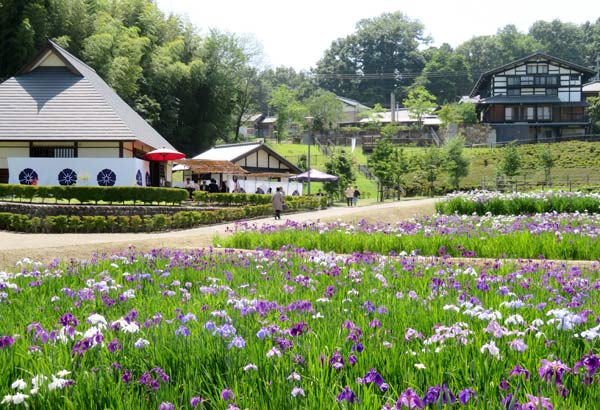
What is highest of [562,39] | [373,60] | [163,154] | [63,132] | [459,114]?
[562,39]

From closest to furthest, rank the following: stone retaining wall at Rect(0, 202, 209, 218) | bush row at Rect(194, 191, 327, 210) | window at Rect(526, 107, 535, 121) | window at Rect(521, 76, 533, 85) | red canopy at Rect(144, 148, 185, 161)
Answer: stone retaining wall at Rect(0, 202, 209, 218)
bush row at Rect(194, 191, 327, 210)
red canopy at Rect(144, 148, 185, 161)
window at Rect(521, 76, 533, 85)
window at Rect(526, 107, 535, 121)

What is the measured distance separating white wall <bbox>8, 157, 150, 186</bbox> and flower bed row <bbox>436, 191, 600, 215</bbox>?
15.8 m

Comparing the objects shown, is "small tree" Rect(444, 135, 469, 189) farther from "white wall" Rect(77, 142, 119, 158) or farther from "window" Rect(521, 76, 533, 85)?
"white wall" Rect(77, 142, 119, 158)

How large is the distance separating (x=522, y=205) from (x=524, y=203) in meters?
0.09

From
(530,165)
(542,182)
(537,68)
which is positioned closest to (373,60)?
(537,68)

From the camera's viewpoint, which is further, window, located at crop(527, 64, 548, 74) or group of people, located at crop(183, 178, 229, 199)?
window, located at crop(527, 64, 548, 74)

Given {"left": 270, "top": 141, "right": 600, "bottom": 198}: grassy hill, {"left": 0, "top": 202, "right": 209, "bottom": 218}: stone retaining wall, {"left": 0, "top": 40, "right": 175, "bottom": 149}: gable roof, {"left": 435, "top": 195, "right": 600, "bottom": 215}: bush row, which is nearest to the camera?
{"left": 435, "top": 195, "right": 600, "bottom": 215}: bush row

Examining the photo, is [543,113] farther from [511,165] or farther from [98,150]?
[98,150]

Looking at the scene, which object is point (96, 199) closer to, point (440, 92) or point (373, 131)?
point (373, 131)

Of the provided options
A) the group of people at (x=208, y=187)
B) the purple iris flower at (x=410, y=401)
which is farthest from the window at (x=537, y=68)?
the purple iris flower at (x=410, y=401)

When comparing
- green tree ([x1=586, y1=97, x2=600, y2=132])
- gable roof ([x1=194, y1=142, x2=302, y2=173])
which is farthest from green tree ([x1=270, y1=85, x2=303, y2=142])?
gable roof ([x1=194, y1=142, x2=302, y2=173])

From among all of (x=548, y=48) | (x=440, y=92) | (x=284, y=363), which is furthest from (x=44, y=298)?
(x=548, y=48)

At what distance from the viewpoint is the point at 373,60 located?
380ft

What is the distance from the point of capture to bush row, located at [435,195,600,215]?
17.2 metres
